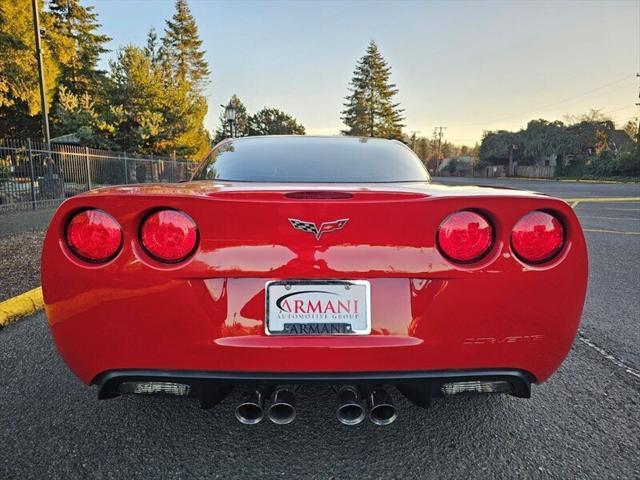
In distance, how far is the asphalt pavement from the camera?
5.69 feet

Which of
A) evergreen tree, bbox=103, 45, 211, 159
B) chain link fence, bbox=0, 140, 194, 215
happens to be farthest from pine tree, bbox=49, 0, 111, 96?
chain link fence, bbox=0, 140, 194, 215

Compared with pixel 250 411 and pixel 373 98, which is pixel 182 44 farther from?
pixel 250 411

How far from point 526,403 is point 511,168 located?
2628 inches

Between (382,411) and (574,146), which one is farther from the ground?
(574,146)

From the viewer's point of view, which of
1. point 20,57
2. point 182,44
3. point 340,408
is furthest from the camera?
point 182,44

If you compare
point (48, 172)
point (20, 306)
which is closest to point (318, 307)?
point (20, 306)

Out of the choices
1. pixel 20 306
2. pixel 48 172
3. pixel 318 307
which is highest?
pixel 48 172

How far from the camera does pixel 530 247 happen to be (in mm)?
1641

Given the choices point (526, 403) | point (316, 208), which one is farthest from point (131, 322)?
point (526, 403)

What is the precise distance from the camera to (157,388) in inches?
64.5

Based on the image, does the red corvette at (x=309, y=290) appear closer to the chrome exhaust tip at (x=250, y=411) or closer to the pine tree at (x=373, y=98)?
the chrome exhaust tip at (x=250, y=411)

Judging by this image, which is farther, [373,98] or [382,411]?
[373,98]

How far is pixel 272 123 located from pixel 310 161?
89095 mm

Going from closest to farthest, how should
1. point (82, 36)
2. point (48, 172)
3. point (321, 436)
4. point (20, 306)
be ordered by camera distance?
point (321, 436) < point (20, 306) < point (48, 172) < point (82, 36)
